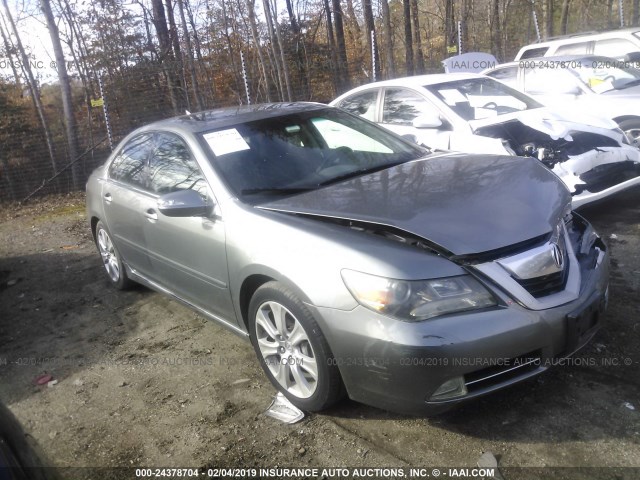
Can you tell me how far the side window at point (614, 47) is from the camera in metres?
9.73

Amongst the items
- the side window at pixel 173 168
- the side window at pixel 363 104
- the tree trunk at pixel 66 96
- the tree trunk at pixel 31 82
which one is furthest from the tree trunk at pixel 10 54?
the side window at pixel 173 168

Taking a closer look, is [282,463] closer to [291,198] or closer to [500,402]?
[500,402]

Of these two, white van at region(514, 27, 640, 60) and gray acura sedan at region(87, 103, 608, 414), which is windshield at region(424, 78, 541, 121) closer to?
gray acura sedan at region(87, 103, 608, 414)

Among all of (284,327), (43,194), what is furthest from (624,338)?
(43,194)

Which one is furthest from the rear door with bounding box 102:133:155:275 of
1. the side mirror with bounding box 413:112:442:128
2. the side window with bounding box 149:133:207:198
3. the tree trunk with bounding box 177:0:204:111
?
the tree trunk with bounding box 177:0:204:111

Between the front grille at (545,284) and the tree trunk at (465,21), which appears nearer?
the front grille at (545,284)

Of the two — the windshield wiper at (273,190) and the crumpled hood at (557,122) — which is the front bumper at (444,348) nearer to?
the windshield wiper at (273,190)

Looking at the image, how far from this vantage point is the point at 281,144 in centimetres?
374

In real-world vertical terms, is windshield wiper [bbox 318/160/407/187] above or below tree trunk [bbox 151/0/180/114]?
→ below

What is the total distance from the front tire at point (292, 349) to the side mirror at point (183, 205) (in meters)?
0.65

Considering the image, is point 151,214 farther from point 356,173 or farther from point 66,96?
point 66,96

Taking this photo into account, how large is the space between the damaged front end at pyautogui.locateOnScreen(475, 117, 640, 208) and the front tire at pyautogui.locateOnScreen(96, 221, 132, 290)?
380 centimetres

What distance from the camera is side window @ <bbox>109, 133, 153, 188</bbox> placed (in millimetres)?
4371

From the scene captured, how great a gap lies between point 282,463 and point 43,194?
10.7 meters
